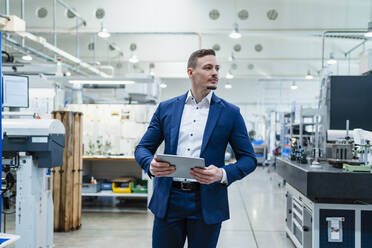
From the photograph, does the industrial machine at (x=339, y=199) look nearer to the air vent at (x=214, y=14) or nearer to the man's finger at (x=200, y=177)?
the man's finger at (x=200, y=177)

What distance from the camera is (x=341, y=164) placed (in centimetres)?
331

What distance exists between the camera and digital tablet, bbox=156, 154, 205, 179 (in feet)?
4.74

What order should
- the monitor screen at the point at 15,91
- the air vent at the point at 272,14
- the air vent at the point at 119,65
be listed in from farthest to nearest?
1. the air vent at the point at 119,65
2. the air vent at the point at 272,14
3. the monitor screen at the point at 15,91

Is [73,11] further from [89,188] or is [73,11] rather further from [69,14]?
[89,188]

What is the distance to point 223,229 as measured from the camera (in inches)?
192

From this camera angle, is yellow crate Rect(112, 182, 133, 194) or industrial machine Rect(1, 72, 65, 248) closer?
industrial machine Rect(1, 72, 65, 248)

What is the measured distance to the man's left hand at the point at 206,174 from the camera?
4.84 feet

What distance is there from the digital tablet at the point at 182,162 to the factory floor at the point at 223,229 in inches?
116

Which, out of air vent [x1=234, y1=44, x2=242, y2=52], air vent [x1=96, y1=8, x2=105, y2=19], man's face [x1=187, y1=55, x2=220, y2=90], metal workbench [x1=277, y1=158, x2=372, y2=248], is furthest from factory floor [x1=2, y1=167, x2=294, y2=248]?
air vent [x1=234, y1=44, x2=242, y2=52]

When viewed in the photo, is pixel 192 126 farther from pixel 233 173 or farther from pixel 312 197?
pixel 312 197

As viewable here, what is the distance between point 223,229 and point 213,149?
138 inches

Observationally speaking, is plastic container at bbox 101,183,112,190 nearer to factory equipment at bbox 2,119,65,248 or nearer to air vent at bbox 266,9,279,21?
factory equipment at bbox 2,119,65,248

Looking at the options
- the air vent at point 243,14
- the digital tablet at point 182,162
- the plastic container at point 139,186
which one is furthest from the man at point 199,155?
the air vent at point 243,14

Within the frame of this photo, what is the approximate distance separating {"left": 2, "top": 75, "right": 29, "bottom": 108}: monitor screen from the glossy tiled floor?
5.97 feet
